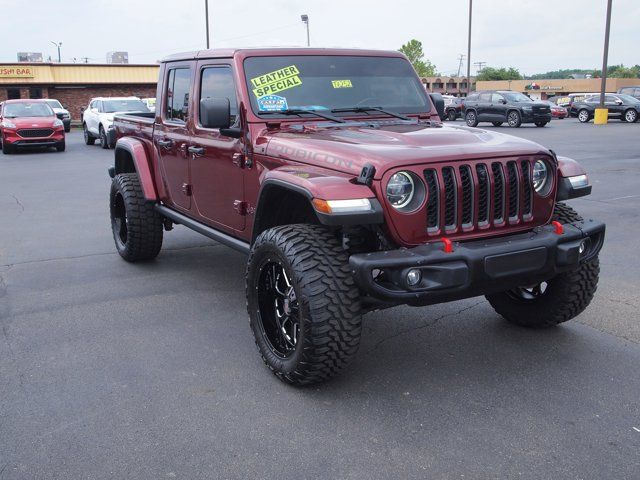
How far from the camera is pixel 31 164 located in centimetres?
1708

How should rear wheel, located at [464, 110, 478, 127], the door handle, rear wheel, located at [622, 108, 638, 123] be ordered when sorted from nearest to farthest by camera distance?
1. the door handle
2. rear wheel, located at [464, 110, 478, 127]
3. rear wheel, located at [622, 108, 638, 123]

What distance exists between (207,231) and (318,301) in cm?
194

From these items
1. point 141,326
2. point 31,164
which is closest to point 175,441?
point 141,326

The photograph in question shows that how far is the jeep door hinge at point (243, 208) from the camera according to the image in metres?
4.50

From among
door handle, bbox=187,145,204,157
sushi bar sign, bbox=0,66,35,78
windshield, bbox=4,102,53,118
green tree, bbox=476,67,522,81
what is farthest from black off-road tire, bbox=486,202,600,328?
green tree, bbox=476,67,522,81

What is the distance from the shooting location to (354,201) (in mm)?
3391

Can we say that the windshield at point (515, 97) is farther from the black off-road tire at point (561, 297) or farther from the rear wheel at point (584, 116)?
the black off-road tire at point (561, 297)

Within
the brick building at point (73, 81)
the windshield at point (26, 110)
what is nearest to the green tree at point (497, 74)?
the brick building at point (73, 81)

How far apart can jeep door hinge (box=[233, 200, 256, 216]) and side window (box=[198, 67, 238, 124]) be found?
0.57 m

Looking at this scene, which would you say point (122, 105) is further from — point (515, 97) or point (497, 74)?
point (497, 74)

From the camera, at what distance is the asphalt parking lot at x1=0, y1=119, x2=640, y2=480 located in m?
3.04

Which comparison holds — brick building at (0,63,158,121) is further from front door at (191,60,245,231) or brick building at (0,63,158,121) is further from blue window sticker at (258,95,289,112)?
blue window sticker at (258,95,289,112)

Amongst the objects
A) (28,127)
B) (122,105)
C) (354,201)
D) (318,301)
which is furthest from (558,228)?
(122,105)

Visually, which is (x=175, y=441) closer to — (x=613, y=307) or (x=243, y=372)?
(x=243, y=372)
